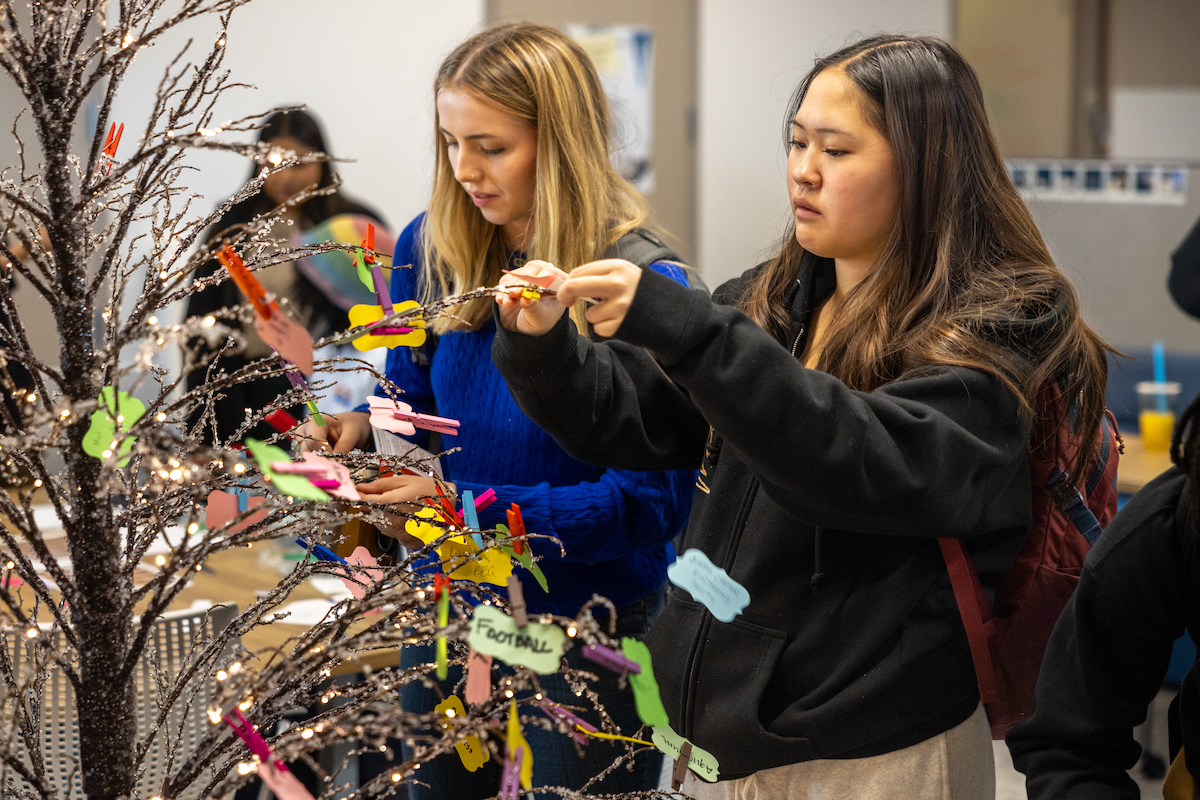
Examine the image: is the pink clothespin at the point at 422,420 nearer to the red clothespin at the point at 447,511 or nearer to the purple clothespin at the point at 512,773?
the red clothespin at the point at 447,511

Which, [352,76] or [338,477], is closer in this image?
[338,477]

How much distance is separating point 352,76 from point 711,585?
3257 mm

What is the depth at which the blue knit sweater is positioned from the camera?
1345 mm

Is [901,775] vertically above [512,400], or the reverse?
[512,400]

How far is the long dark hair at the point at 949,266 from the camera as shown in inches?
40.3

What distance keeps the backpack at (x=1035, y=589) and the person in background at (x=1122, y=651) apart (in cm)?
11

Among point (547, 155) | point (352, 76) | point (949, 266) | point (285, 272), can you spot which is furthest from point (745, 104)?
point (949, 266)

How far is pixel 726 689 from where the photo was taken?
→ 42.0 inches

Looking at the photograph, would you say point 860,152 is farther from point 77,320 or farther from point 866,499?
point 77,320

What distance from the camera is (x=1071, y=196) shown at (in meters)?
4.21

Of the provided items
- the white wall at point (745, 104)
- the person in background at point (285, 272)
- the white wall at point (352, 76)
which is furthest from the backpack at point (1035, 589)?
the white wall at point (745, 104)

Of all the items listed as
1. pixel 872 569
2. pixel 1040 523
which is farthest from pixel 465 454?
pixel 1040 523

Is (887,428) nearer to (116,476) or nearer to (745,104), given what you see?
A: (116,476)

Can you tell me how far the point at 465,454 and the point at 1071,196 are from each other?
11.6ft
